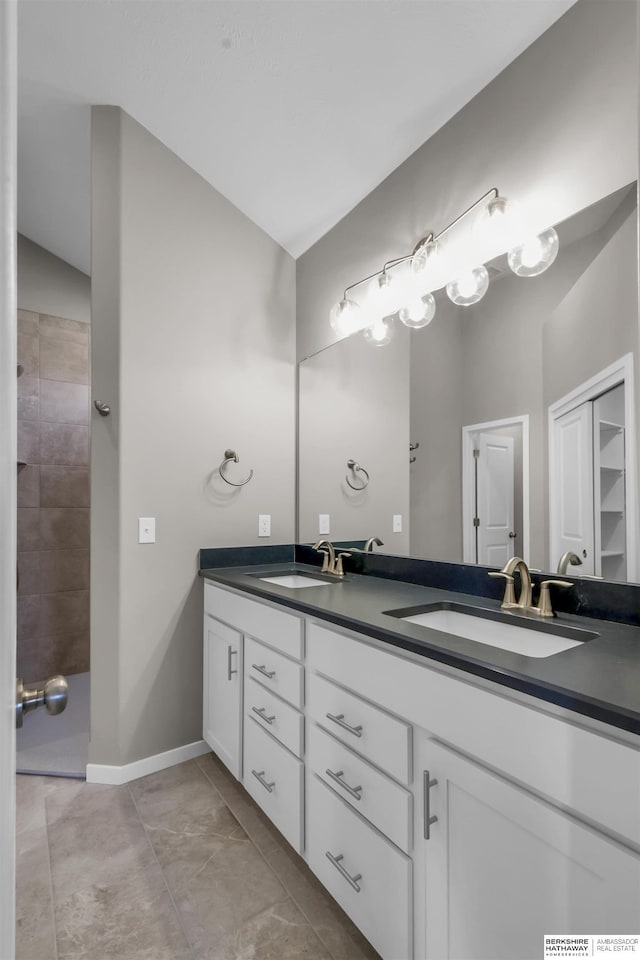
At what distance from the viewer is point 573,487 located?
4.49ft

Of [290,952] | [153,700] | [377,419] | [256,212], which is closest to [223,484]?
[377,419]

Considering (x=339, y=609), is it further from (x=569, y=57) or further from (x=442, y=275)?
(x=569, y=57)

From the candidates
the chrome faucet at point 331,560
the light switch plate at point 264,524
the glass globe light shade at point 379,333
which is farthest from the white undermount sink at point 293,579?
the glass globe light shade at point 379,333

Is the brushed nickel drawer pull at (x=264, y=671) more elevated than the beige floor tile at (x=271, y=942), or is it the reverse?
the brushed nickel drawer pull at (x=264, y=671)

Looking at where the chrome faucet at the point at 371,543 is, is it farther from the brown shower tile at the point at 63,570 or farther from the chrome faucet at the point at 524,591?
the brown shower tile at the point at 63,570

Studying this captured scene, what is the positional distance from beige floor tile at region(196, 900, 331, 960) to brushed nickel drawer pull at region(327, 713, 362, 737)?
21.9 inches

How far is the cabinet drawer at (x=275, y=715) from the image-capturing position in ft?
4.95

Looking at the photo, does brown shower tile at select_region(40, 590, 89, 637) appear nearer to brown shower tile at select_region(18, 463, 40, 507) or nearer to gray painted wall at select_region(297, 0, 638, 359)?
brown shower tile at select_region(18, 463, 40, 507)

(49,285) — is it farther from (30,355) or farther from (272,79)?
(272,79)

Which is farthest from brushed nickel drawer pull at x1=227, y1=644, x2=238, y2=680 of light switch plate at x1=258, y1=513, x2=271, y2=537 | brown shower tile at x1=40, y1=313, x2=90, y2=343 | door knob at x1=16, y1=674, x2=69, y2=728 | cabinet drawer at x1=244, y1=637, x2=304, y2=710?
brown shower tile at x1=40, y1=313, x2=90, y2=343

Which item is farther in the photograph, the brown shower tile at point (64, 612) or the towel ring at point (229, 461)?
the brown shower tile at point (64, 612)

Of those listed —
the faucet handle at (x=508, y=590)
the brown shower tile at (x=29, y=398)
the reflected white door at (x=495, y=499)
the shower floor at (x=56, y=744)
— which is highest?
the brown shower tile at (x=29, y=398)

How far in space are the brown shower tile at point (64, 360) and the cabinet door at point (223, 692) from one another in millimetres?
1877

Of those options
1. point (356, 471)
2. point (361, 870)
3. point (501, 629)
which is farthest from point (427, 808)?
point (356, 471)
